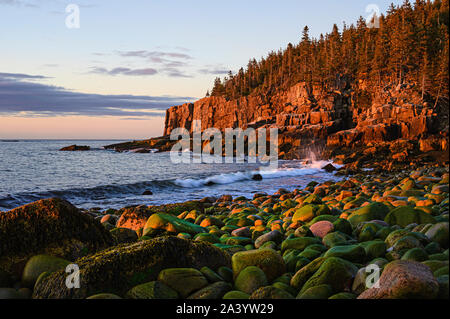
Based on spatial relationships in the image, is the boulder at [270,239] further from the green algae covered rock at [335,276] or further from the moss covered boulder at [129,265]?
the green algae covered rock at [335,276]

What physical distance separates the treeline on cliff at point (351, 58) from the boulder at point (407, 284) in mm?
32120

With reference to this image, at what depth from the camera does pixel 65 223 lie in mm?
4285

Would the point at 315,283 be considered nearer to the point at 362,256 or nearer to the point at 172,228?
the point at 362,256

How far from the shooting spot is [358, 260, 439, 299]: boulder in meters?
2.04

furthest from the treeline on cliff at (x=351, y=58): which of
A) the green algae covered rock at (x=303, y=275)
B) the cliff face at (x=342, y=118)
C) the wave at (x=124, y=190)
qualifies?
the green algae covered rock at (x=303, y=275)

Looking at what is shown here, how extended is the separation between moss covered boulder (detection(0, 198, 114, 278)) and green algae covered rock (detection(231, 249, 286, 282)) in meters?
2.01

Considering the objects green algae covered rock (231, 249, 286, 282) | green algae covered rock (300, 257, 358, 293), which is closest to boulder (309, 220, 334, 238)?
green algae covered rock (231, 249, 286, 282)

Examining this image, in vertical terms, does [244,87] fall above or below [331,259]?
above

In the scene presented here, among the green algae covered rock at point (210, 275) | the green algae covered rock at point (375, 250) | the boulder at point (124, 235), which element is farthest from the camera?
the boulder at point (124, 235)

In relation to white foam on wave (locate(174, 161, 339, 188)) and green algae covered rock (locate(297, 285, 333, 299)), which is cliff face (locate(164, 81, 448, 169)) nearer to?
white foam on wave (locate(174, 161, 339, 188))

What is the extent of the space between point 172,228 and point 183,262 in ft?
7.81

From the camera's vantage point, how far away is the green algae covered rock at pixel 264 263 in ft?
11.2

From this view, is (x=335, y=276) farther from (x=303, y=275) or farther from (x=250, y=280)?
(x=250, y=280)
